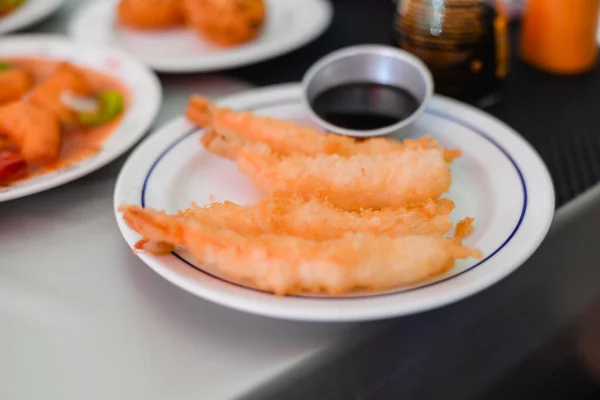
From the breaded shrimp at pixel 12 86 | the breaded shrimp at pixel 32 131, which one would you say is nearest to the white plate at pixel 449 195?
the breaded shrimp at pixel 32 131

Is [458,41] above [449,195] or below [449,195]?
above

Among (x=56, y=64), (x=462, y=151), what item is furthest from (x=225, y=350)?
(x=56, y=64)

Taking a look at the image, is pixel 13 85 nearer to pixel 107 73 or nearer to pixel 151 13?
pixel 107 73

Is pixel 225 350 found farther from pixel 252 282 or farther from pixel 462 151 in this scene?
pixel 462 151

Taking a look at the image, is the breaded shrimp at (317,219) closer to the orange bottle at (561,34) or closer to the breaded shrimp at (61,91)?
the breaded shrimp at (61,91)

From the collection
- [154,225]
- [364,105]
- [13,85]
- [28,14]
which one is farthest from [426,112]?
[28,14]

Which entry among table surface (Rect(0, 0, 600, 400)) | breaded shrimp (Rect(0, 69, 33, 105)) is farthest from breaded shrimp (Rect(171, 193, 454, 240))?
breaded shrimp (Rect(0, 69, 33, 105))
